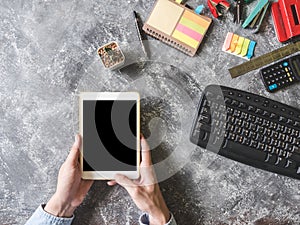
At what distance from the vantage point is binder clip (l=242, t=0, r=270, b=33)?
3.99 feet

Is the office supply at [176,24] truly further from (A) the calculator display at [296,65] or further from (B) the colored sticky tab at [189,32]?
(A) the calculator display at [296,65]

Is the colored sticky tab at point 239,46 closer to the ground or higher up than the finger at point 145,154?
higher up

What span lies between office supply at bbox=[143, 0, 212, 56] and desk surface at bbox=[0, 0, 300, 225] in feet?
0.09

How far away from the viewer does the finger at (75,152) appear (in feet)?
3.80

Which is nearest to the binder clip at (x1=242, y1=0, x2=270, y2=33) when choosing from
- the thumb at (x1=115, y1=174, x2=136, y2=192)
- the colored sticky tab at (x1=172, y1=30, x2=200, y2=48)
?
the colored sticky tab at (x1=172, y1=30, x2=200, y2=48)

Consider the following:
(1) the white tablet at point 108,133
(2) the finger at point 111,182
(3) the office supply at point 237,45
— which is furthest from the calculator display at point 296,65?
(2) the finger at point 111,182

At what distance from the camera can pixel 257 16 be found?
1221mm

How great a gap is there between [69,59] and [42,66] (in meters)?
0.06

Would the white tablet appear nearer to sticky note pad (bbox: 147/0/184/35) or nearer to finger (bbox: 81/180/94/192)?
finger (bbox: 81/180/94/192)

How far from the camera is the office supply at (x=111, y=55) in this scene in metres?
1.18

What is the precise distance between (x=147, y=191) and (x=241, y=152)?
9.3 inches

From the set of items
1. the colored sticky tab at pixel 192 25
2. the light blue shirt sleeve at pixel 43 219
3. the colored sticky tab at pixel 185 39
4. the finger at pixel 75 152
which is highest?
the colored sticky tab at pixel 192 25

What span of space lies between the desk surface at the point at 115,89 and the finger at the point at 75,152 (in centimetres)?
4

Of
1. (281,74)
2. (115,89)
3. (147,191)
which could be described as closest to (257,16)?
(281,74)
